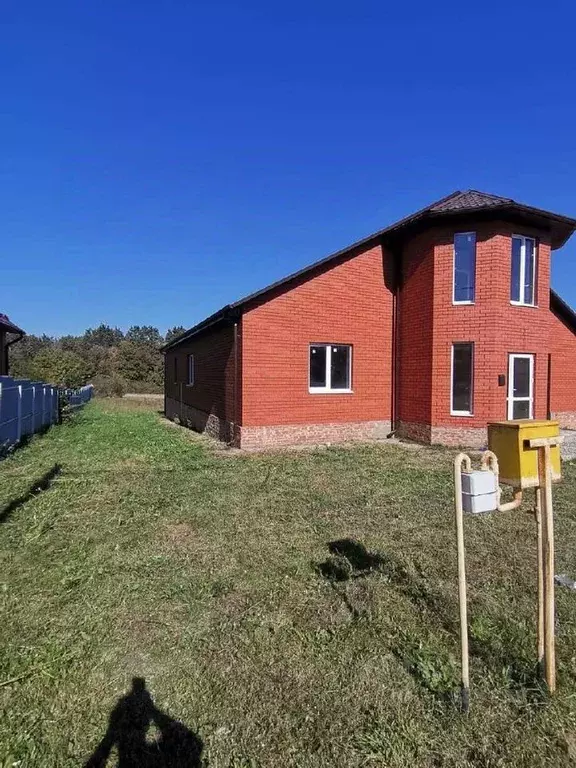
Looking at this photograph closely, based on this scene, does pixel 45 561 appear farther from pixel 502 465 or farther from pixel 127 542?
pixel 502 465

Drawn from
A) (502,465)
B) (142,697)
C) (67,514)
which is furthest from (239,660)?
(67,514)

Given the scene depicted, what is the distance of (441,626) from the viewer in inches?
128

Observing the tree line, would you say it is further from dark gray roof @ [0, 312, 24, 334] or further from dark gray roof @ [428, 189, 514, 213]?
dark gray roof @ [428, 189, 514, 213]

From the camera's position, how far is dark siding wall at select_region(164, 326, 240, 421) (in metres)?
12.0

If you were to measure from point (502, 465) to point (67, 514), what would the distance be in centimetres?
530

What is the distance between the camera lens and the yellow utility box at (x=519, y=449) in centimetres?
259

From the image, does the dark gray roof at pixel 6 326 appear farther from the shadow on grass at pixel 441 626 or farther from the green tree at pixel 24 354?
the shadow on grass at pixel 441 626

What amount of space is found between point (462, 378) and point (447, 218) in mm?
4038

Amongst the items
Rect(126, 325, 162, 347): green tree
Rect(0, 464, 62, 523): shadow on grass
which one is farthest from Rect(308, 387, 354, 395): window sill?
Rect(126, 325, 162, 347): green tree

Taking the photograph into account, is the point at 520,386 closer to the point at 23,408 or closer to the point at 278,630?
the point at 278,630

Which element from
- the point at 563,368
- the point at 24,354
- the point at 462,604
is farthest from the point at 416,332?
the point at 24,354

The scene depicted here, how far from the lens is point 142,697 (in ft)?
8.29

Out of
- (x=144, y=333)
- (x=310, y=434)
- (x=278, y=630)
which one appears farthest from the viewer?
(x=144, y=333)

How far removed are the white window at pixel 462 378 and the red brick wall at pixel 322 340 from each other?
191cm
